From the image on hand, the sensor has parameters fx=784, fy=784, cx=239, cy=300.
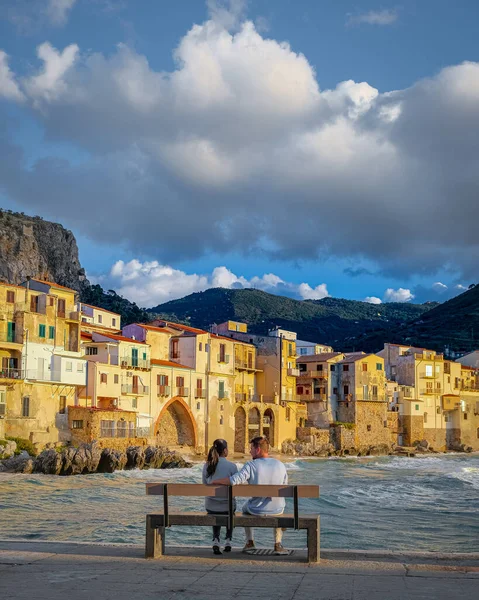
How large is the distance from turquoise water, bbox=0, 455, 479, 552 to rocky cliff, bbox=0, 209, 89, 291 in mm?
80502

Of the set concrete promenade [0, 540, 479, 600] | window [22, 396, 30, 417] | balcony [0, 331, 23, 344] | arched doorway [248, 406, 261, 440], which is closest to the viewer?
concrete promenade [0, 540, 479, 600]

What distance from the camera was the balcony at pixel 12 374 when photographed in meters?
48.7

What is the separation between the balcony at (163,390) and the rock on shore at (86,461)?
36.1ft

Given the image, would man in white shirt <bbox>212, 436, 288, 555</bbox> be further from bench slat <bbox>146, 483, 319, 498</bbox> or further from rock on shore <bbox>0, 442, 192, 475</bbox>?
rock on shore <bbox>0, 442, 192, 475</bbox>

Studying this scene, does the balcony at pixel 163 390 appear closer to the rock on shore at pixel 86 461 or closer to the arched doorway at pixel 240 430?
the rock on shore at pixel 86 461

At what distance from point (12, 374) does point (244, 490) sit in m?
41.0

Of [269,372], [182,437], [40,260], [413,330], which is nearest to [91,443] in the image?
[182,437]

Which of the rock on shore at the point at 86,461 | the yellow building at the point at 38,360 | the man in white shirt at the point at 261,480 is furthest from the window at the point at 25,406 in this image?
the man in white shirt at the point at 261,480

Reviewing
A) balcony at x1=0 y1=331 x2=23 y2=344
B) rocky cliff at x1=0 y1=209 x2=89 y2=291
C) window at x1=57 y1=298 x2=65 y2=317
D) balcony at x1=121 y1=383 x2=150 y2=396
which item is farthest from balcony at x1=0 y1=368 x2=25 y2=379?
rocky cliff at x1=0 y1=209 x2=89 y2=291

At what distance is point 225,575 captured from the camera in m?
9.22

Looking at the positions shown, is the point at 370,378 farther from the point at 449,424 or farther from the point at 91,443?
the point at 91,443

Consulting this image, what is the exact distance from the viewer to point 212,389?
67.0 meters

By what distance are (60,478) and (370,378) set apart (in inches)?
2049

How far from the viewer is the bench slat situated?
10609 millimetres
